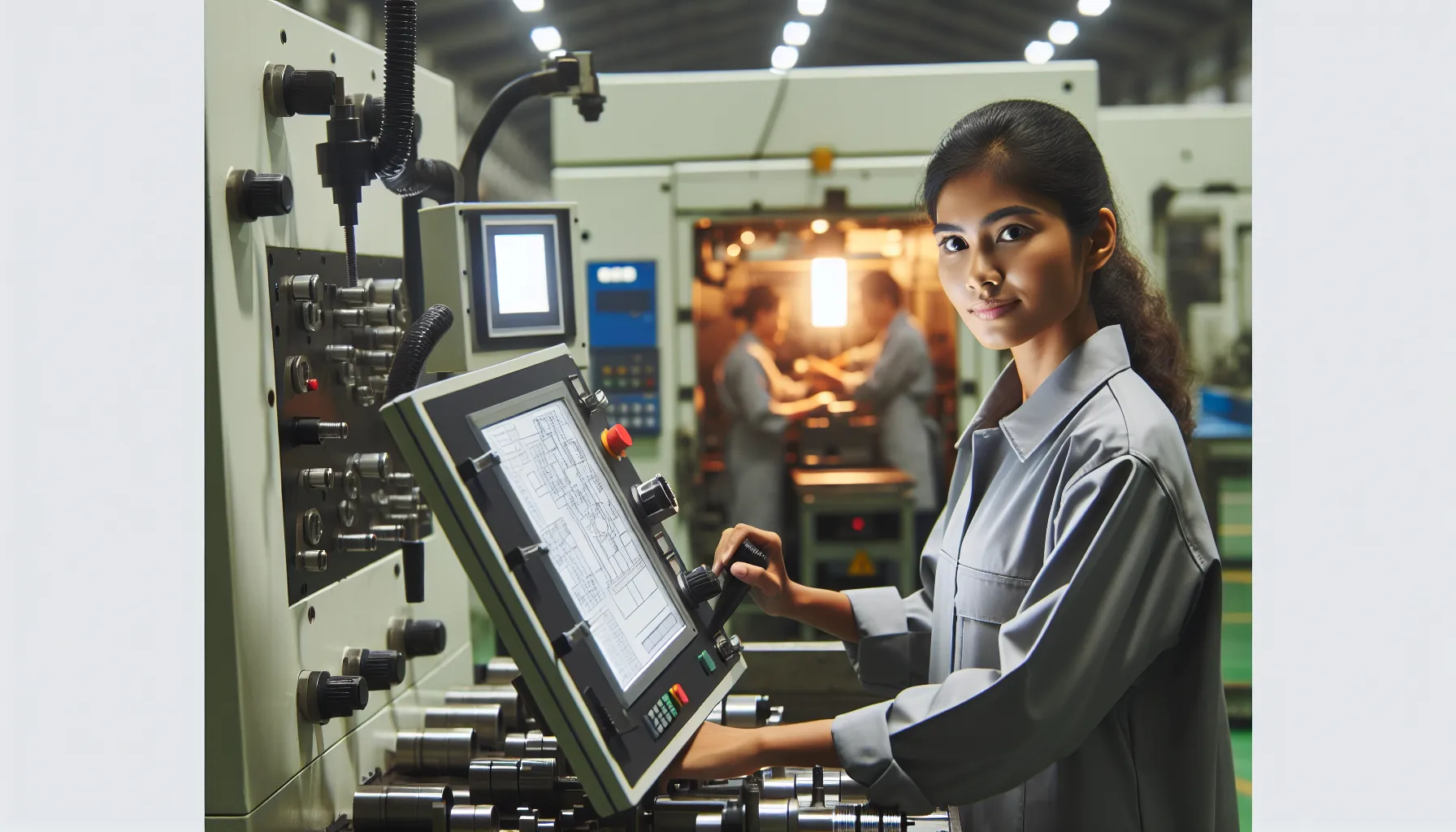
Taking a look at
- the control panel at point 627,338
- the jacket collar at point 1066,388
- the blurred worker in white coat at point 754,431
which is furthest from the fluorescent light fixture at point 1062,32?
the jacket collar at point 1066,388

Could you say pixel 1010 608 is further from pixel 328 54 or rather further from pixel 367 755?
pixel 328 54

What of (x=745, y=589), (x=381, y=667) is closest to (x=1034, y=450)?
(x=745, y=589)

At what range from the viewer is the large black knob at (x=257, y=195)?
1.09 m

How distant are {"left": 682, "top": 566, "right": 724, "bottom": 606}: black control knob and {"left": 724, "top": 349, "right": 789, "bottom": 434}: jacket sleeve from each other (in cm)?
188

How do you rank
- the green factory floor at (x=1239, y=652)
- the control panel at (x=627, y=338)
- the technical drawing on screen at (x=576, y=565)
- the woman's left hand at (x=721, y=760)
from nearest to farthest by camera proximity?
1. the technical drawing on screen at (x=576, y=565)
2. the woman's left hand at (x=721, y=760)
3. the control panel at (x=627, y=338)
4. the green factory floor at (x=1239, y=652)

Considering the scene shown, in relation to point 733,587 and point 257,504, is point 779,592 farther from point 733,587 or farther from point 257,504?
point 257,504

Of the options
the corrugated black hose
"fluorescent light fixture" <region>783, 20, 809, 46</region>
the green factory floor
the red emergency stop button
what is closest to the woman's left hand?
the red emergency stop button

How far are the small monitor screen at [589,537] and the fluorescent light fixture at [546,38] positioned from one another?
4.56m

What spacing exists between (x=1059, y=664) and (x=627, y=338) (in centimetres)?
214

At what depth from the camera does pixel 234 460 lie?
108 centimetres

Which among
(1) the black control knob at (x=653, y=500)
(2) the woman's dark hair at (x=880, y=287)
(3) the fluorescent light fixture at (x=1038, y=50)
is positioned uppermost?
(3) the fluorescent light fixture at (x=1038, y=50)

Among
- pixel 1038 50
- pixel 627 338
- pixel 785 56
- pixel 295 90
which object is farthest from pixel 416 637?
pixel 1038 50

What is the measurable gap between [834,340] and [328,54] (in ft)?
7.22

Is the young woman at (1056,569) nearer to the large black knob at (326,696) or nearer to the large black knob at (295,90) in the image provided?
the large black knob at (326,696)
